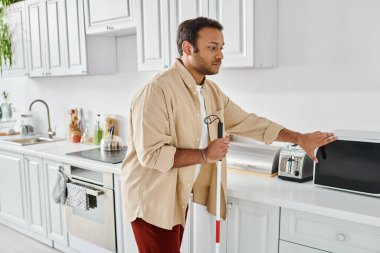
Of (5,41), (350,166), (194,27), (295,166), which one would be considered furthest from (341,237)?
(5,41)

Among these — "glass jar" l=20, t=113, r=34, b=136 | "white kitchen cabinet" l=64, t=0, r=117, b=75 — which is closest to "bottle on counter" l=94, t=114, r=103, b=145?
"white kitchen cabinet" l=64, t=0, r=117, b=75

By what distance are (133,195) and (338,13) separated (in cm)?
151

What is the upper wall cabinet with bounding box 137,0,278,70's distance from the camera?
219 cm

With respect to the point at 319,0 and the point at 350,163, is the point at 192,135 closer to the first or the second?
the point at 350,163

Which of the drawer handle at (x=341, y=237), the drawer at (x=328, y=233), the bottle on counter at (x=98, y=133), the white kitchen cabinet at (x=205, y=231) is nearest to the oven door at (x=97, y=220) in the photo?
the bottle on counter at (x=98, y=133)

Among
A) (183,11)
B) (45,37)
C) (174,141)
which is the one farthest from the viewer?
(45,37)

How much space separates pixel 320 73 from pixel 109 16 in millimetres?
1550

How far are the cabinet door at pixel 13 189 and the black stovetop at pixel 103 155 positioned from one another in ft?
2.29

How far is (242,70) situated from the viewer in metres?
2.63

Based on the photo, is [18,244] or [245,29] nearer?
[245,29]

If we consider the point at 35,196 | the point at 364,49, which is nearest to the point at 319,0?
the point at 364,49

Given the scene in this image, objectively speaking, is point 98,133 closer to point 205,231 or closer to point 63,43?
point 63,43

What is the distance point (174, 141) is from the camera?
1.83m

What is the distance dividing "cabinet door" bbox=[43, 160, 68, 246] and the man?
52.9 inches
